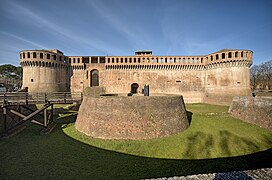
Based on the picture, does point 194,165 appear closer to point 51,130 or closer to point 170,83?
point 51,130

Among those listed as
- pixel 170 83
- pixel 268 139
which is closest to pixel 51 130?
pixel 268 139

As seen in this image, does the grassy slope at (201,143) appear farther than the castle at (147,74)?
No

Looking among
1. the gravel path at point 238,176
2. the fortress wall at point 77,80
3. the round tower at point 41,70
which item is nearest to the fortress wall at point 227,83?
the gravel path at point 238,176

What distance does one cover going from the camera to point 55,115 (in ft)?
57.8

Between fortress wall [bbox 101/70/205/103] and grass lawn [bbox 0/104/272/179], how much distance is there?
14.5m

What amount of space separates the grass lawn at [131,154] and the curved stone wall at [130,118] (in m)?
0.60

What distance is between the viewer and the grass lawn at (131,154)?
7.12m

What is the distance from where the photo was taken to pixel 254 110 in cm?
1412

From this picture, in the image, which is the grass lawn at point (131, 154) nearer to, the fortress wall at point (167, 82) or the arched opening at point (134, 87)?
the fortress wall at point (167, 82)

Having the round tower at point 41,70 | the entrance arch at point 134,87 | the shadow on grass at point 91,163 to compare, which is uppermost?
the round tower at point 41,70

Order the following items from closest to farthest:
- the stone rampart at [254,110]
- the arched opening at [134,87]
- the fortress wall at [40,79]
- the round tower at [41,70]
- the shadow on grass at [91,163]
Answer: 1. the shadow on grass at [91,163]
2. the stone rampart at [254,110]
3. the round tower at [41,70]
4. the fortress wall at [40,79]
5. the arched opening at [134,87]

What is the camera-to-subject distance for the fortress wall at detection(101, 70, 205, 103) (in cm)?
2642

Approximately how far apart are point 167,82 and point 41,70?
22160 mm

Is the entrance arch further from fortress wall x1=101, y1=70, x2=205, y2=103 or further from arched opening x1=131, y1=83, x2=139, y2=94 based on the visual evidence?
fortress wall x1=101, y1=70, x2=205, y2=103
